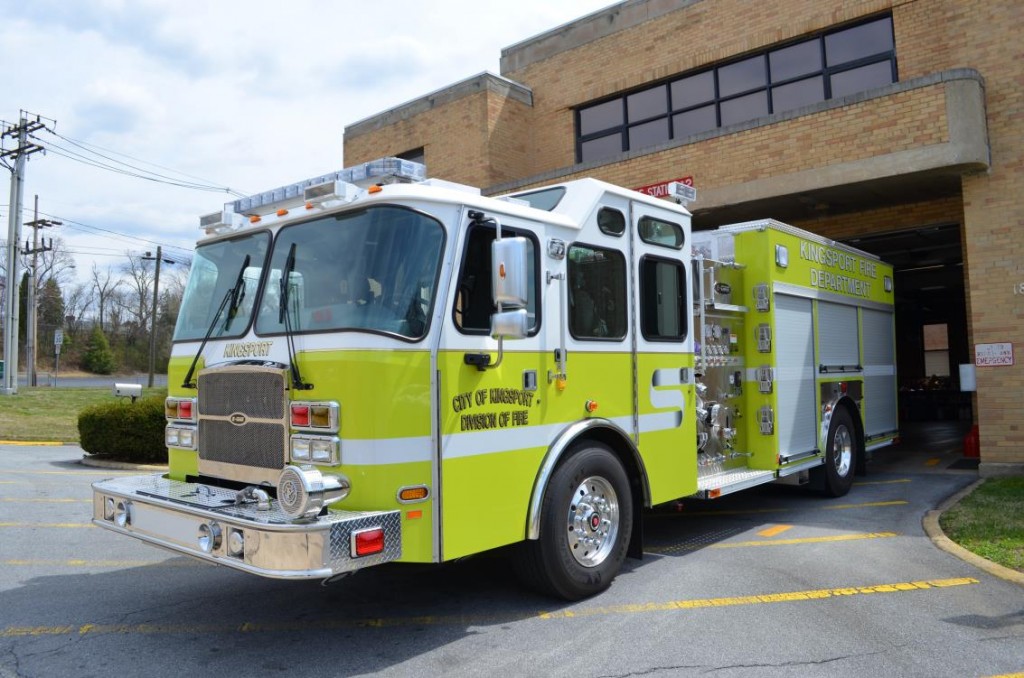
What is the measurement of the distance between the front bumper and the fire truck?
12 millimetres

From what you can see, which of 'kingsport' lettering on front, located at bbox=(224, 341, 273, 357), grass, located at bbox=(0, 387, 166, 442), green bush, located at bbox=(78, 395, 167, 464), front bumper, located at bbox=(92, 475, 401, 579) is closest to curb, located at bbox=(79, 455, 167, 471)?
green bush, located at bbox=(78, 395, 167, 464)

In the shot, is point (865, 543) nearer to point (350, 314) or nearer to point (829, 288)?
point (829, 288)

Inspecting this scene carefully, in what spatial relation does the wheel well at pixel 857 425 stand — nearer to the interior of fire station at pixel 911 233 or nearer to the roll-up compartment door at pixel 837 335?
the roll-up compartment door at pixel 837 335

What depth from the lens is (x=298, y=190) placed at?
4.80 meters

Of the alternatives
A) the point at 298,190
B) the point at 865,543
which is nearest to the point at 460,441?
the point at 298,190

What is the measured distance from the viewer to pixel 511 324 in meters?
4.16

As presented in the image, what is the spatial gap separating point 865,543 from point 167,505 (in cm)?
567

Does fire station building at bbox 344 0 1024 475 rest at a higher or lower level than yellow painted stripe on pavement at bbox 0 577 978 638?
higher

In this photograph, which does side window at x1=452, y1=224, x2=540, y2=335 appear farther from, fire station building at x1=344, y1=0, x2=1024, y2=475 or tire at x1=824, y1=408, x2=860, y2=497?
fire station building at x1=344, y1=0, x2=1024, y2=475

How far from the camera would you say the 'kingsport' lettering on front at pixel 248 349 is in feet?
15.0

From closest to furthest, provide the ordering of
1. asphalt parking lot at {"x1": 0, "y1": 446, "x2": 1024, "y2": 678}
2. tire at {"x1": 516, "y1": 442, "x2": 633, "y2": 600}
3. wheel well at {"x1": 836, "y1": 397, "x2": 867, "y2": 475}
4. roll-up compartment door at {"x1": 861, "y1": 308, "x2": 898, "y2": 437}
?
asphalt parking lot at {"x1": 0, "y1": 446, "x2": 1024, "y2": 678}
tire at {"x1": 516, "y1": 442, "x2": 633, "y2": 600}
wheel well at {"x1": 836, "y1": 397, "x2": 867, "y2": 475}
roll-up compartment door at {"x1": 861, "y1": 308, "x2": 898, "y2": 437}

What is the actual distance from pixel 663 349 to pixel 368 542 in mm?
3038

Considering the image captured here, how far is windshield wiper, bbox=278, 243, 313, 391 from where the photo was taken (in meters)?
4.23

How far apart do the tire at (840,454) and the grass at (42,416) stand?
14990mm
